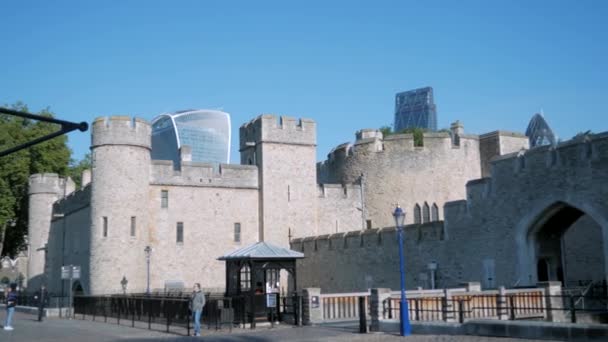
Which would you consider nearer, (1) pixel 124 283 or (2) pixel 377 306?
(2) pixel 377 306

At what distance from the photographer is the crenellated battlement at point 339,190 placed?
3975 cm

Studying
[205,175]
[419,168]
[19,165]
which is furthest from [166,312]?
[19,165]

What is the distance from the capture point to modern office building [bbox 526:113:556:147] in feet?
479

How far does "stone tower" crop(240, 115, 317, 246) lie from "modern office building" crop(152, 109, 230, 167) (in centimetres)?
11028

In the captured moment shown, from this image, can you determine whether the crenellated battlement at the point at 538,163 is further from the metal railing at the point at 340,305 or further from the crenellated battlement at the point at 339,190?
the crenellated battlement at the point at 339,190

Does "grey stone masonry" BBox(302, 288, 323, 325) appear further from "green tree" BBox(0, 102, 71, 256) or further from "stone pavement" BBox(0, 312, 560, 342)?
"green tree" BBox(0, 102, 71, 256)

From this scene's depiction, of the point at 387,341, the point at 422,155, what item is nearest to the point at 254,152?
the point at 422,155

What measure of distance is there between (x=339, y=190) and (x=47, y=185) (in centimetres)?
2013

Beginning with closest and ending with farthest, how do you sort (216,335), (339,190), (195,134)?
(216,335) < (339,190) < (195,134)

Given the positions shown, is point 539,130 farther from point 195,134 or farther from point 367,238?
point 367,238

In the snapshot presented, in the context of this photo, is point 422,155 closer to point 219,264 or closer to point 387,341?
point 219,264

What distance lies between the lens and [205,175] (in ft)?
122

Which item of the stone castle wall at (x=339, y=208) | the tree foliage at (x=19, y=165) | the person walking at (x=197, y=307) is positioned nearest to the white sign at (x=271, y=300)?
the person walking at (x=197, y=307)

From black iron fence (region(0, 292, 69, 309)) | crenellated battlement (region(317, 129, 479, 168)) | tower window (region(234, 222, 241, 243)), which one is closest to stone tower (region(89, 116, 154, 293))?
black iron fence (region(0, 292, 69, 309))
